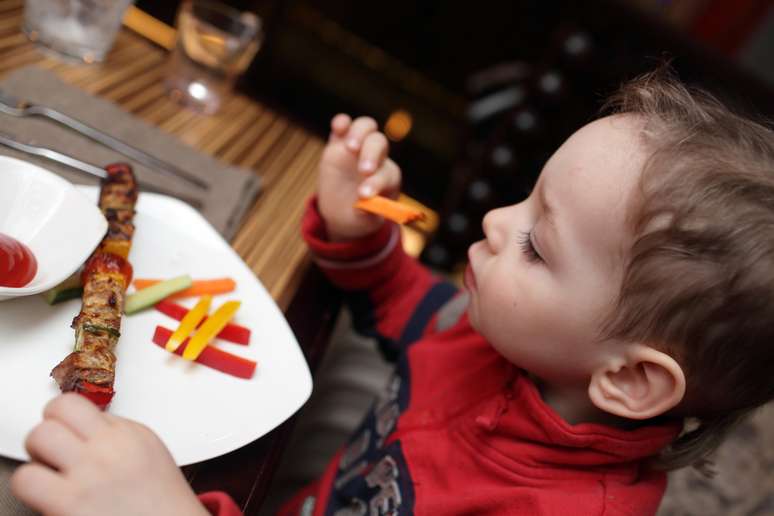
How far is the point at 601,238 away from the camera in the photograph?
2.26 ft

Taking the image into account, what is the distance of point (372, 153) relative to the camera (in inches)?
37.0

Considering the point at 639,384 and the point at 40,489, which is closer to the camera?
the point at 40,489

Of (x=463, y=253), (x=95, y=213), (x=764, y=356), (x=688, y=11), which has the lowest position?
(x=463, y=253)

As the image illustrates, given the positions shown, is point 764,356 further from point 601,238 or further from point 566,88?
point 566,88

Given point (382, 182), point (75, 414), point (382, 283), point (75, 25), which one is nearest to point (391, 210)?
point (382, 182)

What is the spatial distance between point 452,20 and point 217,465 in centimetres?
178

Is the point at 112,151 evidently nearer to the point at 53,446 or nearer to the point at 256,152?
the point at 256,152

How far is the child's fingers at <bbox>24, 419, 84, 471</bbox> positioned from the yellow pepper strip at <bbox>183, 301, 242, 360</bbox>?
0.57 ft

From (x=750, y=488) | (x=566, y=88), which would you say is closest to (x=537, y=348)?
(x=750, y=488)

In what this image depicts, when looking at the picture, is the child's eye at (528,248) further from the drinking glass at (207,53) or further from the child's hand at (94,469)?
the drinking glass at (207,53)

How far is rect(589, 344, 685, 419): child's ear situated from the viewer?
670 millimetres

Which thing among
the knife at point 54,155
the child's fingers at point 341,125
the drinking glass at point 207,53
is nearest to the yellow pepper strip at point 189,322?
the knife at point 54,155

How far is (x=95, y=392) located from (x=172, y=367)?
0.11m

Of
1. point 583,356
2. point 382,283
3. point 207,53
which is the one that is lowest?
point 382,283
